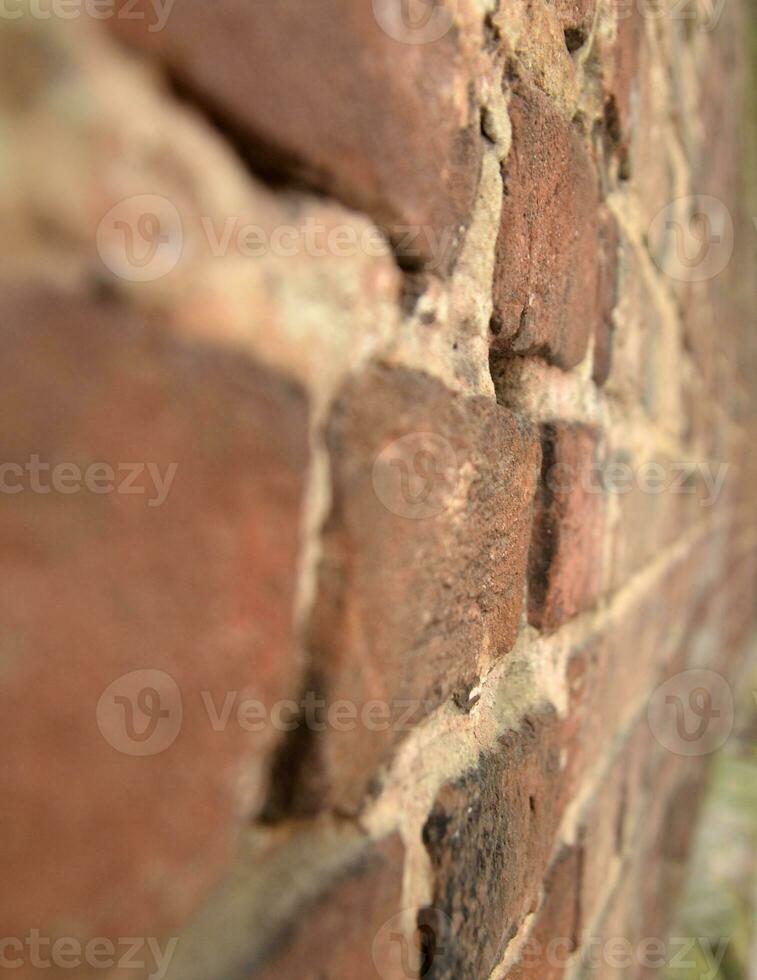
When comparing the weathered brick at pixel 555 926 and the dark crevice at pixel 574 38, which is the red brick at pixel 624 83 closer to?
the dark crevice at pixel 574 38

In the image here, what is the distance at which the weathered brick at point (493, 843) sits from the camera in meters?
0.51

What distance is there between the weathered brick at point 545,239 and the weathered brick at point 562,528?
76mm

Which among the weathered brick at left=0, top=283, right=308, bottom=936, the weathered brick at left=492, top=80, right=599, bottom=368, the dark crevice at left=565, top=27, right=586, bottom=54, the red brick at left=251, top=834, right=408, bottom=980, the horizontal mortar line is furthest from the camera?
the dark crevice at left=565, top=27, right=586, bottom=54

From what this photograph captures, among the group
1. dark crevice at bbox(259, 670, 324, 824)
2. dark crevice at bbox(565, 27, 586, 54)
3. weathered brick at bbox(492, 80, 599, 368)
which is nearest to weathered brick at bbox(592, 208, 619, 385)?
weathered brick at bbox(492, 80, 599, 368)

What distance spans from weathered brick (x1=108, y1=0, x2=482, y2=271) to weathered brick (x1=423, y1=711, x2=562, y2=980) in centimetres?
32

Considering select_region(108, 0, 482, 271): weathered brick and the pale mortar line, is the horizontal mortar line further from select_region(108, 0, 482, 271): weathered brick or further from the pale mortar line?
select_region(108, 0, 482, 271): weathered brick

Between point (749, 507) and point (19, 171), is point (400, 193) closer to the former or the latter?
point (19, 171)

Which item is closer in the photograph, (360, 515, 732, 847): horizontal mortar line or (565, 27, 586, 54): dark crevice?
(360, 515, 732, 847): horizontal mortar line

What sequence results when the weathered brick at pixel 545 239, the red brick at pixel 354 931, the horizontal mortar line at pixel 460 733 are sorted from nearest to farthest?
the red brick at pixel 354 931 → the horizontal mortar line at pixel 460 733 → the weathered brick at pixel 545 239

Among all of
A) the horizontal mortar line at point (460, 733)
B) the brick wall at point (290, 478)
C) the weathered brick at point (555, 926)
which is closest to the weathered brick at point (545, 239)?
the brick wall at point (290, 478)

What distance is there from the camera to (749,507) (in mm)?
3256

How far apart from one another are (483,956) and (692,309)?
4.16 feet

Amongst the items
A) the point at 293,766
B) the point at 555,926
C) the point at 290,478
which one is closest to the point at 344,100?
the point at 290,478

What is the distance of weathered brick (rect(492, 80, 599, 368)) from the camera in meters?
0.57
